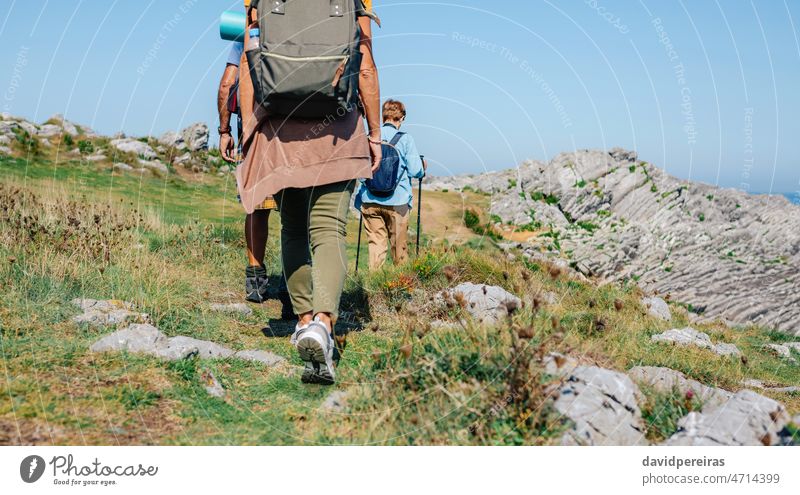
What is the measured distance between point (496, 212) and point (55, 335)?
53.7 feet

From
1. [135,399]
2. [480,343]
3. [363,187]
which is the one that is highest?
[363,187]

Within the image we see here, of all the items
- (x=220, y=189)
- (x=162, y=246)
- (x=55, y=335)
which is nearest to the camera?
(x=55, y=335)

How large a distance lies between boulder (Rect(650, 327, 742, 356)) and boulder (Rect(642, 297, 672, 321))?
1.29 meters

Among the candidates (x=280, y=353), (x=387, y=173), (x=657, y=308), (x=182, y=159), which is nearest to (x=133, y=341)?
(x=280, y=353)

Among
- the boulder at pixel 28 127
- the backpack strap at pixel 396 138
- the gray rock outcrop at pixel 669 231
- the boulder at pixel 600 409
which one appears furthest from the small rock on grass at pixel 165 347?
the boulder at pixel 28 127

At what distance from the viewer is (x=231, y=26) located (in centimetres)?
598

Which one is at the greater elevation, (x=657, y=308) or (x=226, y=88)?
(x=226, y=88)

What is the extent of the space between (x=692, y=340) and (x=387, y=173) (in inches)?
152

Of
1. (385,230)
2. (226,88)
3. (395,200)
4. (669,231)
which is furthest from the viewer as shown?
(669,231)

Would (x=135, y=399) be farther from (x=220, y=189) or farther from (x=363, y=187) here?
(x=220, y=189)

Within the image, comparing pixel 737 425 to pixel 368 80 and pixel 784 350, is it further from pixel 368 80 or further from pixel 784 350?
pixel 784 350

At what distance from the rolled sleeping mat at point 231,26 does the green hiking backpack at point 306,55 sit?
6.91ft

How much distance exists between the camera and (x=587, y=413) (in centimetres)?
313
